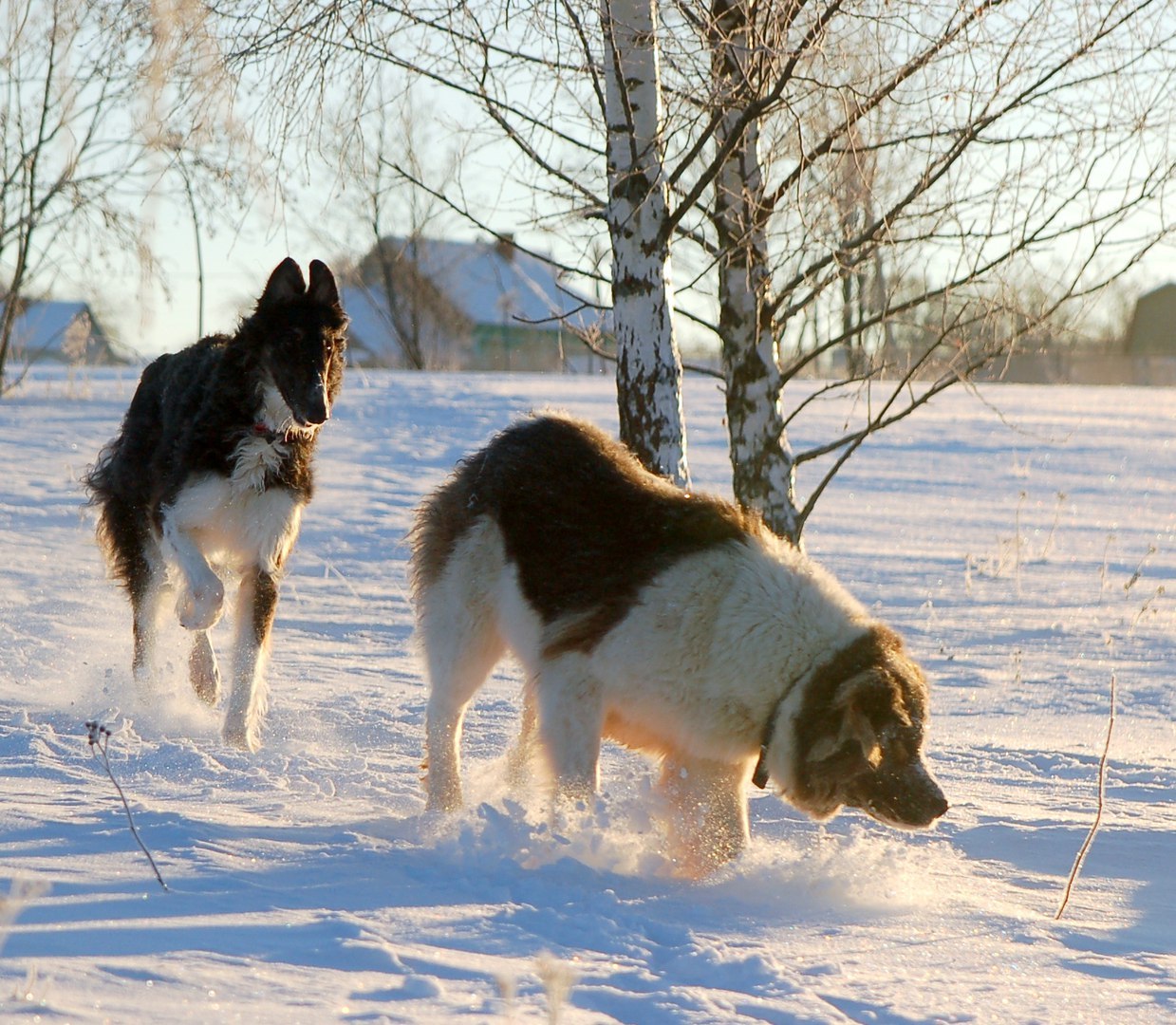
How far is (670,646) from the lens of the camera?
4.54 m

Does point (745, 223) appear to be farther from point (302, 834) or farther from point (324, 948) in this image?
point (324, 948)

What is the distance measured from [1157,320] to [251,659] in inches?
2874

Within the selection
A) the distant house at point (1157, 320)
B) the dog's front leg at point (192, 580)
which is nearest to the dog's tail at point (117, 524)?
the dog's front leg at point (192, 580)

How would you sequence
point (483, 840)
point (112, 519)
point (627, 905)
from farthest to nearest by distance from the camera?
1. point (112, 519)
2. point (483, 840)
3. point (627, 905)

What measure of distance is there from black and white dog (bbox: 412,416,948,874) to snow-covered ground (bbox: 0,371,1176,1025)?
275 millimetres

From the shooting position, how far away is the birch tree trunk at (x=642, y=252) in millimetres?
6074

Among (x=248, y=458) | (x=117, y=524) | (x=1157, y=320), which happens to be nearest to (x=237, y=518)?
(x=248, y=458)

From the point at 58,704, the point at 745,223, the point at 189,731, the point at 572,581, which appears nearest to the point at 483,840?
the point at 572,581

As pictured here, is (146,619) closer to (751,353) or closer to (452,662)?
(452,662)

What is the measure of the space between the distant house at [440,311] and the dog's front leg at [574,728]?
31.7 meters

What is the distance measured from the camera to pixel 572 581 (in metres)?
4.84

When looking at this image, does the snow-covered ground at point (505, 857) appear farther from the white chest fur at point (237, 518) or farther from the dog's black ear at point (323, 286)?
the dog's black ear at point (323, 286)

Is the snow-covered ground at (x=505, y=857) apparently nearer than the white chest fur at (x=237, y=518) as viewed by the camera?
Yes

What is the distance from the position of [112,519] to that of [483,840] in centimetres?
399
